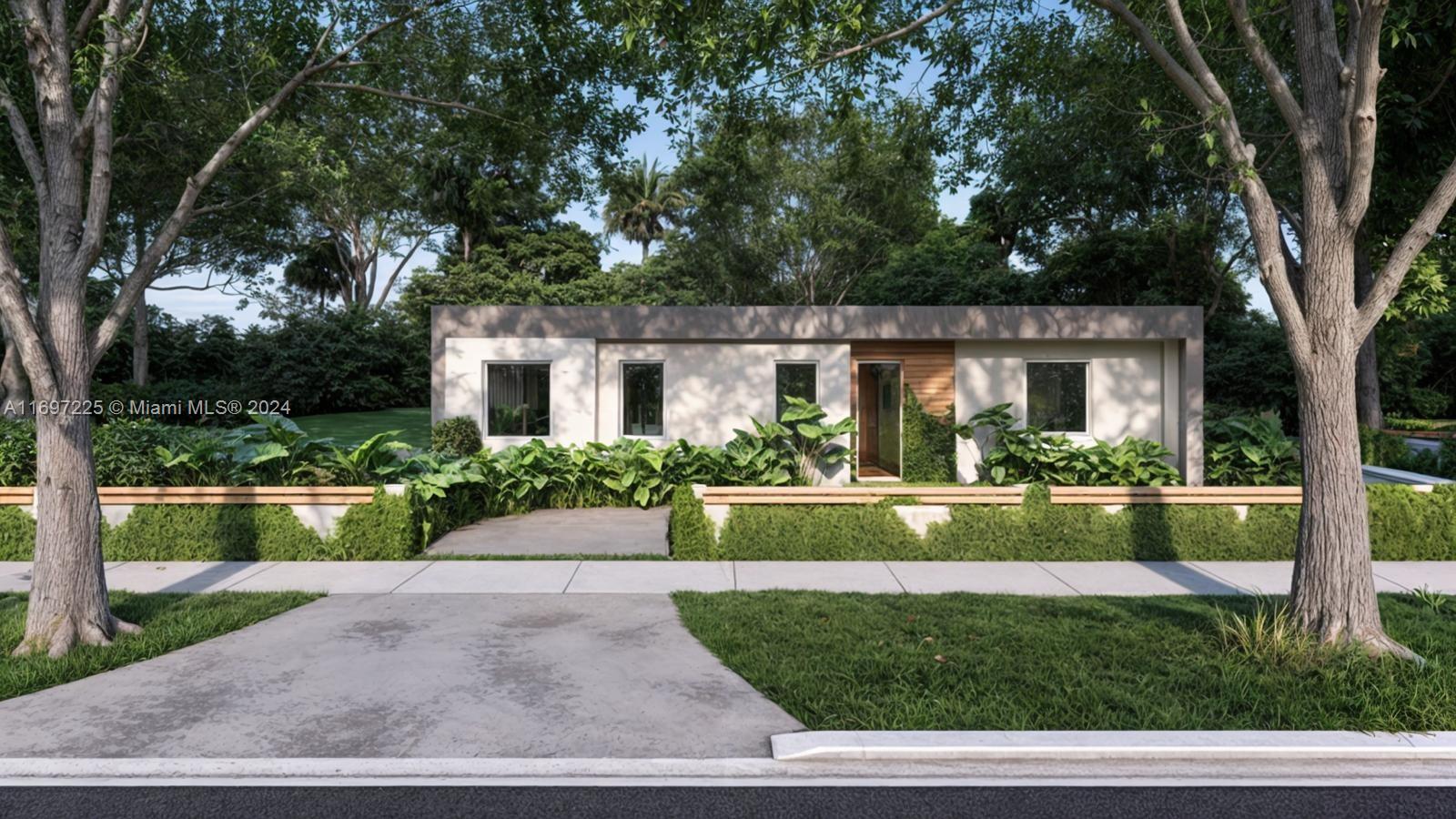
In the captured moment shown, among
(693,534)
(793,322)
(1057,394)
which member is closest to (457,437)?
(793,322)

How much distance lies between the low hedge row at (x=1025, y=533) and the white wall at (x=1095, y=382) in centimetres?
520

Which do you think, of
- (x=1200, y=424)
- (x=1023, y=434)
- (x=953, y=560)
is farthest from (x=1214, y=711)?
(x=1200, y=424)

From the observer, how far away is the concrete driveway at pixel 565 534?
8.64 m

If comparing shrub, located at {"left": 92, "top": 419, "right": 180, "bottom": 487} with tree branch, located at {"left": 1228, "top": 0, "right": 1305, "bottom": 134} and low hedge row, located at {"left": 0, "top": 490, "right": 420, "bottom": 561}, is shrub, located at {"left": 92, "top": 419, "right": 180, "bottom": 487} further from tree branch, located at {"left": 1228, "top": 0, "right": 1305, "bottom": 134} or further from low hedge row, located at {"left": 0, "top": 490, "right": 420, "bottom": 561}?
tree branch, located at {"left": 1228, "top": 0, "right": 1305, "bottom": 134}

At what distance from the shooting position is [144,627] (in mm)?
5730

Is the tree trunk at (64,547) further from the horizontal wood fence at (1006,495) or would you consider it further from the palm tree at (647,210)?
the palm tree at (647,210)

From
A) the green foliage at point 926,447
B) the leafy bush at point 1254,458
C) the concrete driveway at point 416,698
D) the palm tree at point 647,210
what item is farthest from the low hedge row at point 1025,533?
the palm tree at point 647,210

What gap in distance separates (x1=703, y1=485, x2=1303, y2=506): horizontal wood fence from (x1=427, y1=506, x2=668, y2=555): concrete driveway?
3.81ft

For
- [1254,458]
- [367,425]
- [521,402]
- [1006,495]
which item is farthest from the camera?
→ [367,425]

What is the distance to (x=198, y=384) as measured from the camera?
28.9 metres

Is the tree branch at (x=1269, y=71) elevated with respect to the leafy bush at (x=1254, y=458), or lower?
elevated

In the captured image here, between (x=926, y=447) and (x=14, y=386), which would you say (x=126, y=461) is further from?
(x=926, y=447)

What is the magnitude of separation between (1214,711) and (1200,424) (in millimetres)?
10034

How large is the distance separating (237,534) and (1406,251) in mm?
9977
